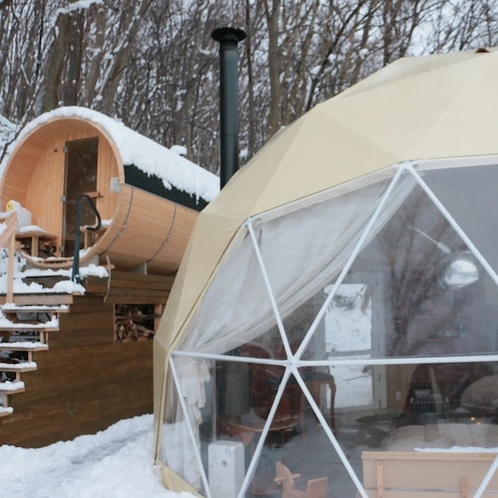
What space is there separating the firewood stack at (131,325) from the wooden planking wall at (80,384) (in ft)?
0.48

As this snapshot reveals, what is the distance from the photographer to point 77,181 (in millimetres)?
8906

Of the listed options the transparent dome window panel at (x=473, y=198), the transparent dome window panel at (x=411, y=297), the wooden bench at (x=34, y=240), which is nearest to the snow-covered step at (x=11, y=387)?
the wooden bench at (x=34, y=240)

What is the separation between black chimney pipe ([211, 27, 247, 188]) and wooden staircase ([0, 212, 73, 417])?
2.57 metres

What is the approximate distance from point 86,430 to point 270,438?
368cm

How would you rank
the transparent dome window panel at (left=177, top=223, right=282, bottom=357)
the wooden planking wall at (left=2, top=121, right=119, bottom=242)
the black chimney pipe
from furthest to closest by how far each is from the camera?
the wooden planking wall at (left=2, top=121, right=119, bottom=242)
the black chimney pipe
the transparent dome window panel at (left=177, top=223, right=282, bottom=357)

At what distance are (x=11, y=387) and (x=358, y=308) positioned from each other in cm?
378

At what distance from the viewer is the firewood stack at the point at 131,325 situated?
812 centimetres

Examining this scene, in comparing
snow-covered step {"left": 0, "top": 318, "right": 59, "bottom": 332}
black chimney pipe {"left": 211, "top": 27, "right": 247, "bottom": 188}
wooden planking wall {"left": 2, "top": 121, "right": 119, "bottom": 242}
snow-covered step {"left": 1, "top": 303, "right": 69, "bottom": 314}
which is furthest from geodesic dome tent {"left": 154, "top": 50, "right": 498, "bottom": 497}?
wooden planking wall {"left": 2, "top": 121, "right": 119, "bottom": 242}

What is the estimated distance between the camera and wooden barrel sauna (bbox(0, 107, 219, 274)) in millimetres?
7852

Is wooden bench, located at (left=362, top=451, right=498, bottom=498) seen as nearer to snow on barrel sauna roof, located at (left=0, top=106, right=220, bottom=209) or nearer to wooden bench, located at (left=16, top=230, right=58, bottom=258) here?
snow on barrel sauna roof, located at (left=0, top=106, right=220, bottom=209)

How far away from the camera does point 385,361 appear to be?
3.77 m

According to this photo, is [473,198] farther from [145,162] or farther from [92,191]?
[92,191]

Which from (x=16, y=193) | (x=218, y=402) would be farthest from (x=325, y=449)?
(x=16, y=193)

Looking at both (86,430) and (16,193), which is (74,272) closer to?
(86,430)
